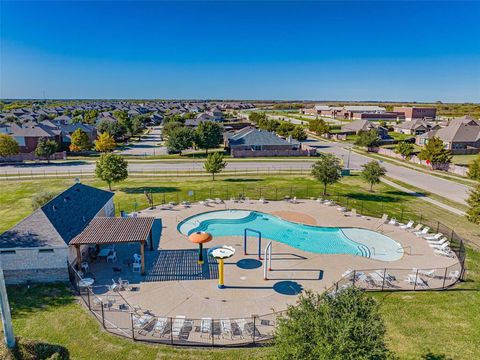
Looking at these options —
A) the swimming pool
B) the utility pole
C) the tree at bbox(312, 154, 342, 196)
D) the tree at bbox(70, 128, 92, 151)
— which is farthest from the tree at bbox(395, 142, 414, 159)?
the utility pole

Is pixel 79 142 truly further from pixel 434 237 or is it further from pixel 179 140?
pixel 434 237

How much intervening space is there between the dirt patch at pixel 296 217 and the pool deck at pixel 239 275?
499cm

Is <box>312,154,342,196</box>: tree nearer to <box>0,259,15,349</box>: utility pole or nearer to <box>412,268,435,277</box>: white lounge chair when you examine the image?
<box>412,268,435,277</box>: white lounge chair

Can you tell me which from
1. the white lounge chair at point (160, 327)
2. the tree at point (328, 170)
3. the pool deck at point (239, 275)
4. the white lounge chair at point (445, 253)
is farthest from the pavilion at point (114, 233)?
the tree at point (328, 170)

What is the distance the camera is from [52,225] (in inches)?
806

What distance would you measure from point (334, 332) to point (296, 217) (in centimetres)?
2295

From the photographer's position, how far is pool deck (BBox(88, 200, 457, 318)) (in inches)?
697

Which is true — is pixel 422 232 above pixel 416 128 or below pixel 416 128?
below

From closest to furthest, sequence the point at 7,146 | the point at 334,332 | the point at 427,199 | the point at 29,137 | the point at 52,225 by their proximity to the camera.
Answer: the point at 334,332 → the point at 52,225 → the point at 427,199 → the point at 7,146 → the point at 29,137

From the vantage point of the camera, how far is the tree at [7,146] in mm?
60344

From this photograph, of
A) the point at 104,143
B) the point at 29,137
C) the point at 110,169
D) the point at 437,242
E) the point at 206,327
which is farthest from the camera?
the point at 104,143

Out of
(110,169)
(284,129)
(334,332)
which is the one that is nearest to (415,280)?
(334,332)

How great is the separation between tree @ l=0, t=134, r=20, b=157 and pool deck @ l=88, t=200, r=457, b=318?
161ft

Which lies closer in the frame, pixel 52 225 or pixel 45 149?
pixel 52 225
